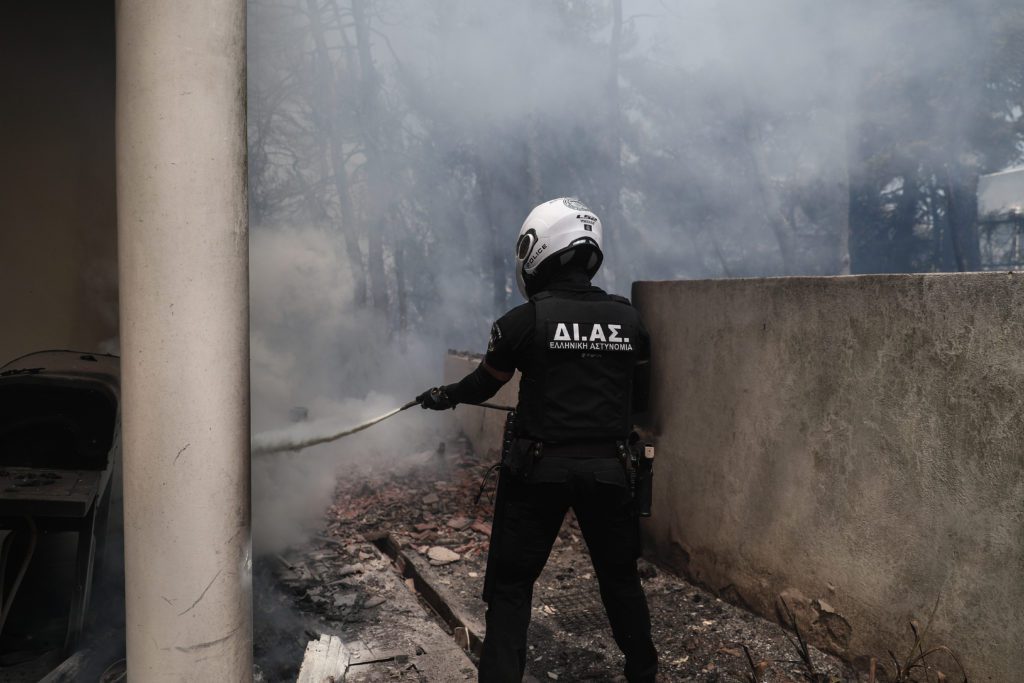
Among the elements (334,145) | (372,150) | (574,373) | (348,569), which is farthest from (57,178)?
(372,150)

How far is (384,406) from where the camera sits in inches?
366

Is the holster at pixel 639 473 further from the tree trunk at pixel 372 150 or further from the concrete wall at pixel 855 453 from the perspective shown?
the tree trunk at pixel 372 150

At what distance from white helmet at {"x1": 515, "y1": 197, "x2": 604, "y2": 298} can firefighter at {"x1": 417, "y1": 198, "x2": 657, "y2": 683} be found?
44mm

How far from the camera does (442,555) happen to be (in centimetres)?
475

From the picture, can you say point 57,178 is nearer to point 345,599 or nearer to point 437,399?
point 345,599

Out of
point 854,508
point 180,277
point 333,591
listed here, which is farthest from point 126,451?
point 854,508

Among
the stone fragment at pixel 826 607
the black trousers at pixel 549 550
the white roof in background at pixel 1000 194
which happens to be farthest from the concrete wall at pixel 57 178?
the white roof in background at pixel 1000 194

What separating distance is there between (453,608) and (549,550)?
1495 mm

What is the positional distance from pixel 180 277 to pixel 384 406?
7.46m

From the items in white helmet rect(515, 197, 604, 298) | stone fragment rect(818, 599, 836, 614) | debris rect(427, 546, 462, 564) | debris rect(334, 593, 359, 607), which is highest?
white helmet rect(515, 197, 604, 298)

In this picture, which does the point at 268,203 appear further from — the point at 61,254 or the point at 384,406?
the point at 61,254

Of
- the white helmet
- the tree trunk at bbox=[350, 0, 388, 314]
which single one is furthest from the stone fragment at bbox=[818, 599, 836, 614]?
the tree trunk at bbox=[350, 0, 388, 314]

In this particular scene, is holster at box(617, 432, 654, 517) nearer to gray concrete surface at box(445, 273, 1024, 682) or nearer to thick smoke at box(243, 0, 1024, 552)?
gray concrete surface at box(445, 273, 1024, 682)

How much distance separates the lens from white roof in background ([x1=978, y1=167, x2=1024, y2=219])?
13070 mm
